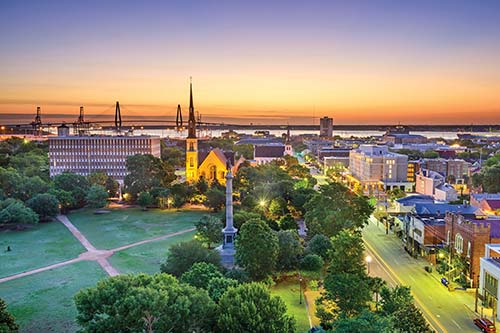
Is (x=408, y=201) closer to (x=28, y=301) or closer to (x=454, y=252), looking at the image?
(x=454, y=252)

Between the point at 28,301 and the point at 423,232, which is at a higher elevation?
the point at 423,232

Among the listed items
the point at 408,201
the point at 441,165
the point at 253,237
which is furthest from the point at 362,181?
the point at 253,237

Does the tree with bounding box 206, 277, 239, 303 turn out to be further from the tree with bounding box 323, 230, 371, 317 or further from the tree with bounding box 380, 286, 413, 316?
the tree with bounding box 380, 286, 413, 316

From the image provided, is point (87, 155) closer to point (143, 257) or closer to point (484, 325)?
point (143, 257)

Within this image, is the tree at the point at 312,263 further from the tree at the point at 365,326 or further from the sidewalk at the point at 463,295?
the tree at the point at 365,326

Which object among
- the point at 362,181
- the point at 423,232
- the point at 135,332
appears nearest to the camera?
the point at 135,332

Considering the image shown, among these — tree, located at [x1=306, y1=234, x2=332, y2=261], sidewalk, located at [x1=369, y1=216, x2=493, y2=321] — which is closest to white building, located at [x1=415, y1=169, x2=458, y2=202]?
sidewalk, located at [x1=369, y1=216, x2=493, y2=321]

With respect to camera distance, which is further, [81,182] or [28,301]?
[81,182]
